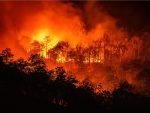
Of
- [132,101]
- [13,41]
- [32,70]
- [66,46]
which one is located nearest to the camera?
[32,70]

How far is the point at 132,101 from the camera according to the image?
130ft

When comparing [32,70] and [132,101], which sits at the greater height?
[32,70]

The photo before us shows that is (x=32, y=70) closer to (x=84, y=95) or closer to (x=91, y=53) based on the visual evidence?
(x=84, y=95)

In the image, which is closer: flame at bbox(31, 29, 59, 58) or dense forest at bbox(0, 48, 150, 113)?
dense forest at bbox(0, 48, 150, 113)

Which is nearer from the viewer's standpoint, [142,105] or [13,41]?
[142,105]

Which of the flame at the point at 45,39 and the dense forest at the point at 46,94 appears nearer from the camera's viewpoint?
the dense forest at the point at 46,94

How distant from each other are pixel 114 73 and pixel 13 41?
1753cm

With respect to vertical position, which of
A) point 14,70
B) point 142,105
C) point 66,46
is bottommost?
point 142,105

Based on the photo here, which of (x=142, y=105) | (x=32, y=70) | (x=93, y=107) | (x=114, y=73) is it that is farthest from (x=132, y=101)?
(x=114, y=73)

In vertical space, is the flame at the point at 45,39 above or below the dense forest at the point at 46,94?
above

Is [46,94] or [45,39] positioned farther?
[45,39]

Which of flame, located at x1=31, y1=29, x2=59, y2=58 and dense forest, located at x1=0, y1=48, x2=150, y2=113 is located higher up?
flame, located at x1=31, y1=29, x2=59, y2=58

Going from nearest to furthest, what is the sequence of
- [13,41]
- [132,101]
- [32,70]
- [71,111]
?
[71,111]
[32,70]
[132,101]
[13,41]

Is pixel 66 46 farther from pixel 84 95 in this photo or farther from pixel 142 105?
pixel 84 95
